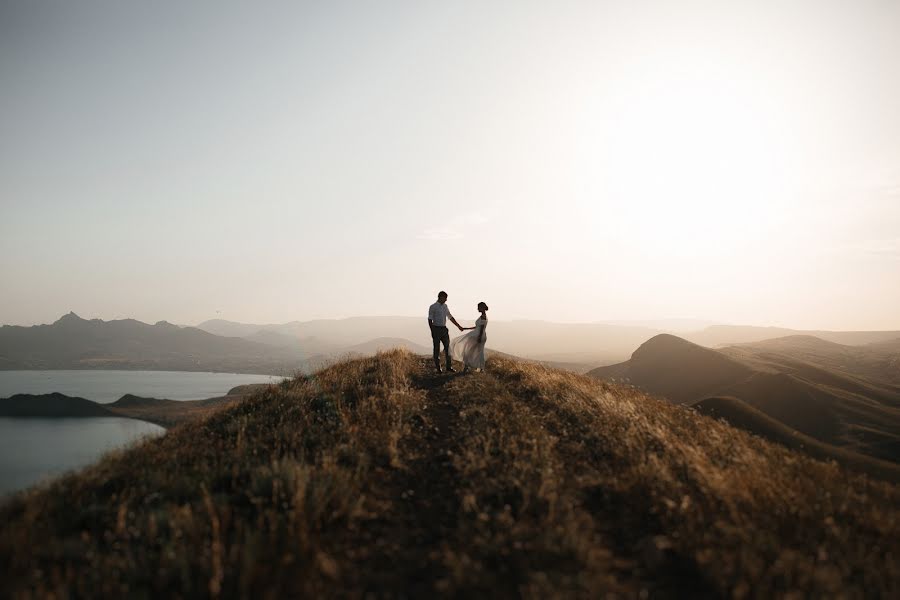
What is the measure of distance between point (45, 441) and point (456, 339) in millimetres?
117776

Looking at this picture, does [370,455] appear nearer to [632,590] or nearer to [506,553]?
[506,553]

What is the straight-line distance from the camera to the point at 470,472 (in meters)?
5.98

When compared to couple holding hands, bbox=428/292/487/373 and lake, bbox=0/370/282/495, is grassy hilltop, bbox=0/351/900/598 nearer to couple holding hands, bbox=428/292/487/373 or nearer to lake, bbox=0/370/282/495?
lake, bbox=0/370/282/495

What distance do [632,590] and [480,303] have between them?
1308cm

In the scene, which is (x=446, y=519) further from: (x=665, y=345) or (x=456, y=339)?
(x=665, y=345)

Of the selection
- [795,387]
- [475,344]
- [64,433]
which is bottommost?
[64,433]

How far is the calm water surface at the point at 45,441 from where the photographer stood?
6044cm

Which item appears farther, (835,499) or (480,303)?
(480,303)

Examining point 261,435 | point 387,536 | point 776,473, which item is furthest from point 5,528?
point 776,473

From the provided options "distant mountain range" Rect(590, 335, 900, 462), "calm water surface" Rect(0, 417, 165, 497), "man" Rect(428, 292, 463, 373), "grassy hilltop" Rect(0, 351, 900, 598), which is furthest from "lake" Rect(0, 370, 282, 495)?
"distant mountain range" Rect(590, 335, 900, 462)

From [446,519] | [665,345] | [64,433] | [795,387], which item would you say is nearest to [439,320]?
[446,519]

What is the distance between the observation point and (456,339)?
1878cm

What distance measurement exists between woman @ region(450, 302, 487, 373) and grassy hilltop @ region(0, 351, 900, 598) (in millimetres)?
8562

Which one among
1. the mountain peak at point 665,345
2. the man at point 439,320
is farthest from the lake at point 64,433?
the mountain peak at point 665,345
